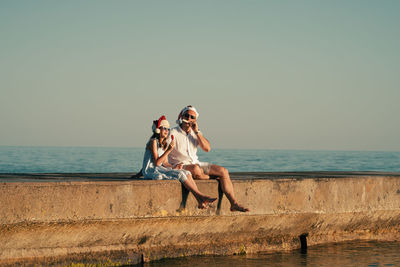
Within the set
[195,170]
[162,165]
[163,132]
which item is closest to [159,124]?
[163,132]

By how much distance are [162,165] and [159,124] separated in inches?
19.7

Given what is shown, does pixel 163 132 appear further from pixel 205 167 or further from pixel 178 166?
pixel 205 167

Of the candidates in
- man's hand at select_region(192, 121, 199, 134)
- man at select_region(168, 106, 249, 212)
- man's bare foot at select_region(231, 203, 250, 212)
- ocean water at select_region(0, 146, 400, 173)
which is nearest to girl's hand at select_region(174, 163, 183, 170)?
man at select_region(168, 106, 249, 212)

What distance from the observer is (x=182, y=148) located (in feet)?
21.2

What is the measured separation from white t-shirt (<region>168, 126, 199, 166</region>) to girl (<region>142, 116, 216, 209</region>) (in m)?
0.10

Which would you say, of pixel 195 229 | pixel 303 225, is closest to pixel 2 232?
pixel 195 229

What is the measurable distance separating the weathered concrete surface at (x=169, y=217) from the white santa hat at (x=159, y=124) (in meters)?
0.70

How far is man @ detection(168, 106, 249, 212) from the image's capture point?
20.5 feet

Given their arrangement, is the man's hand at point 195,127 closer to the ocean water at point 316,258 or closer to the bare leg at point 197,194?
the bare leg at point 197,194

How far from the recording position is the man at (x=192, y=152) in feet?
20.5

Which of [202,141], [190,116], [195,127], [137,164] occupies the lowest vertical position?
[137,164]

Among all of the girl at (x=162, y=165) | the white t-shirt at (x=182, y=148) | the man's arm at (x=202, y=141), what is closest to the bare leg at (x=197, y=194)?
the girl at (x=162, y=165)

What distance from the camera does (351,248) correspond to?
7.29 metres

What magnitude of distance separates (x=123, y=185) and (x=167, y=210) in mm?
589
